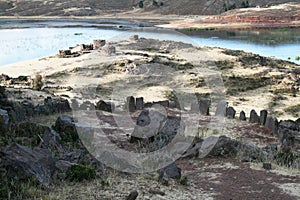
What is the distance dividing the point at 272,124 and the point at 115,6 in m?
104

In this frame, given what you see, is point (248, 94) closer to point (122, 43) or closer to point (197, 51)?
point (197, 51)

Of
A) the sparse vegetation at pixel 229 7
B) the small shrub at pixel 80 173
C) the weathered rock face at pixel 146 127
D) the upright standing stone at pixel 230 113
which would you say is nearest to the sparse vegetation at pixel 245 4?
the sparse vegetation at pixel 229 7

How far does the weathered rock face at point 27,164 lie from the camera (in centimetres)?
978

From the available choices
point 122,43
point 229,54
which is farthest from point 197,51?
point 122,43

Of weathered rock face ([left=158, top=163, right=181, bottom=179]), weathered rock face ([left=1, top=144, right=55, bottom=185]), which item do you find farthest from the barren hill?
weathered rock face ([left=1, top=144, right=55, bottom=185])

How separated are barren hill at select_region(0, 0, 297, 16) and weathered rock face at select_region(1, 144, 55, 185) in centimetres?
9441

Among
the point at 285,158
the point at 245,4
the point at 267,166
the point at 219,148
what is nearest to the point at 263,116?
the point at 285,158

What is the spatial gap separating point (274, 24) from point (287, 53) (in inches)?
1304

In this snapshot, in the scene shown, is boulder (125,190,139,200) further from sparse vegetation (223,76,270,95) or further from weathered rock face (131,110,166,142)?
sparse vegetation (223,76,270,95)

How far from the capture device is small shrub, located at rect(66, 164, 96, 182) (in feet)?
34.6

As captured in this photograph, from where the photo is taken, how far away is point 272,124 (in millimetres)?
19500

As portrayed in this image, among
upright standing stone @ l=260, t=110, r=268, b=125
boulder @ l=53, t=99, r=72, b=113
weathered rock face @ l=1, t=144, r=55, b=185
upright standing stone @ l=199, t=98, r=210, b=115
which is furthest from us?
upright standing stone @ l=199, t=98, r=210, b=115

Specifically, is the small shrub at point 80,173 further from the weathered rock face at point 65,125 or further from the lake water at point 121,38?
the lake water at point 121,38

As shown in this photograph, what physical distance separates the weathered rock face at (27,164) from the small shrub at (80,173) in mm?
394
